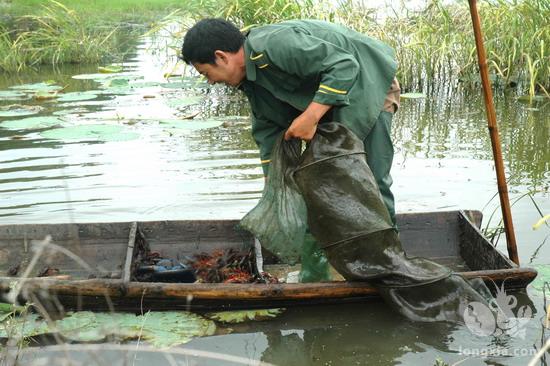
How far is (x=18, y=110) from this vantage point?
7.97m

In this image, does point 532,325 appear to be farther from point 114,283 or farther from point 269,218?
point 114,283

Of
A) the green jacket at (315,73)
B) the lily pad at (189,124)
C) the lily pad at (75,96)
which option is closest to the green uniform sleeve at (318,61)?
the green jacket at (315,73)

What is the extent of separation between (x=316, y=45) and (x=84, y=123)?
4601mm

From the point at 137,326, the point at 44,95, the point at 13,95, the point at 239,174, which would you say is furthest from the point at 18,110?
the point at 137,326

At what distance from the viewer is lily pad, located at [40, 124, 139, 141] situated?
653 centimetres

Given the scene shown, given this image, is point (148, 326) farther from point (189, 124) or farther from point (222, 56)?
point (189, 124)

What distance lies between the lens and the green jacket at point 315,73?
3225 mm

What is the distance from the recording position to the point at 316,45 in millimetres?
3234

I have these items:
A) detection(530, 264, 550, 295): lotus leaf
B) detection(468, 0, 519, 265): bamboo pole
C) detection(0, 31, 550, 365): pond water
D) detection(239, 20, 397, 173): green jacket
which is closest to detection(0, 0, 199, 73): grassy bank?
detection(0, 31, 550, 365): pond water

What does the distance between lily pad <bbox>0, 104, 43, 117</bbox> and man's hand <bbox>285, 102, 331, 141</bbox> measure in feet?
16.5

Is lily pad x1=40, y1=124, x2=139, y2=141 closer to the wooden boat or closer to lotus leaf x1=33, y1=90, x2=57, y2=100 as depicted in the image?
lotus leaf x1=33, y1=90, x2=57, y2=100

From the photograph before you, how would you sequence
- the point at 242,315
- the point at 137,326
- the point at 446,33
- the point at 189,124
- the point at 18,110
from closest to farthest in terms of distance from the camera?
the point at 137,326
the point at 242,315
the point at 189,124
the point at 18,110
the point at 446,33

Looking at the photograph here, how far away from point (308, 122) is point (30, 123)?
4405 millimetres

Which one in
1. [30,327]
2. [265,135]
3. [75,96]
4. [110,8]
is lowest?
[30,327]
